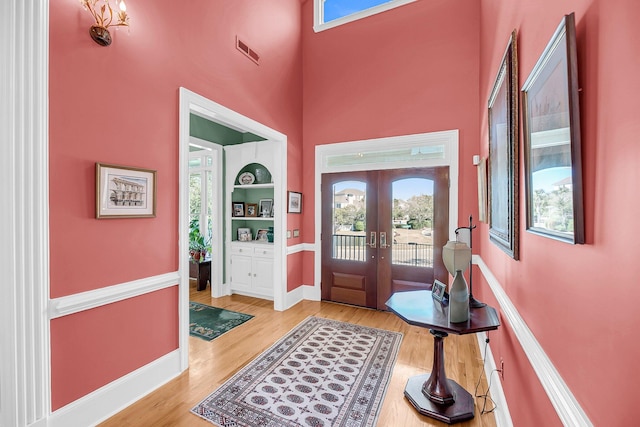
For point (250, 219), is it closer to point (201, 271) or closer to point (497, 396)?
point (201, 271)

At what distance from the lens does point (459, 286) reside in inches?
75.8

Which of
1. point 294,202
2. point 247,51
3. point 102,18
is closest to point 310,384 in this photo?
point 294,202

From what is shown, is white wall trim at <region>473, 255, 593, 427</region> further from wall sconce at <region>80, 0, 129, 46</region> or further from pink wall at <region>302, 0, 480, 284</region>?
wall sconce at <region>80, 0, 129, 46</region>

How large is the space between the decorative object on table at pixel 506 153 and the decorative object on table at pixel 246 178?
3681 millimetres

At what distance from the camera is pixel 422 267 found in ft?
13.3

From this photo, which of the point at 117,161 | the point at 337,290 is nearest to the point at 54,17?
the point at 117,161

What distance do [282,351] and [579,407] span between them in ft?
8.45

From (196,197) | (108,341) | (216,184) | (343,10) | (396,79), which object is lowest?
(108,341)

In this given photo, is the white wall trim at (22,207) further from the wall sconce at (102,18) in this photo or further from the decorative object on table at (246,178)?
the decorative object on table at (246,178)

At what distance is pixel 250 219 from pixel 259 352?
7.94 feet

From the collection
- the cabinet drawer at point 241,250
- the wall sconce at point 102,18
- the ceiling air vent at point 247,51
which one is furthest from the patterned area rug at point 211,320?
the ceiling air vent at point 247,51

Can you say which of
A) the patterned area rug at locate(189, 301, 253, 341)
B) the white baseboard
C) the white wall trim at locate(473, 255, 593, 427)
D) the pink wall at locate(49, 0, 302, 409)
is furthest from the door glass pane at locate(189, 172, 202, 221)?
the white wall trim at locate(473, 255, 593, 427)

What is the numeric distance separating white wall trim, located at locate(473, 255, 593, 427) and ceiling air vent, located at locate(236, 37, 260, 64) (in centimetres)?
367

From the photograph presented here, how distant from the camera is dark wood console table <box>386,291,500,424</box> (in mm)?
1921
